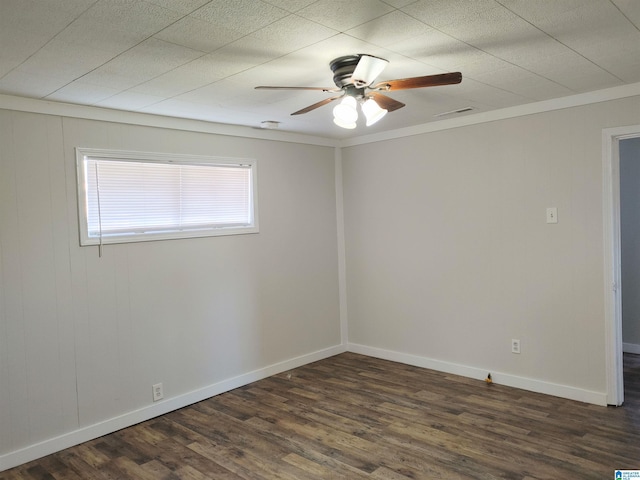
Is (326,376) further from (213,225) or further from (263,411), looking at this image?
(213,225)

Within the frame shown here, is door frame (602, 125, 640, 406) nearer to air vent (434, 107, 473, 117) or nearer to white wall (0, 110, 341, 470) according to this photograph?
air vent (434, 107, 473, 117)

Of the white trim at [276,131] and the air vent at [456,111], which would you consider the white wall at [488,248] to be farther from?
the air vent at [456,111]

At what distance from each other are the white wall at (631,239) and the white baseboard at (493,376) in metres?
1.78

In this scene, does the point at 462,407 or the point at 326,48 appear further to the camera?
the point at 462,407

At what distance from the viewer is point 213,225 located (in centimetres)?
428

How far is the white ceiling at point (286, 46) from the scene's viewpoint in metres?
1.94

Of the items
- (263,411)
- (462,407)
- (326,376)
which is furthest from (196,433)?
(462,407)

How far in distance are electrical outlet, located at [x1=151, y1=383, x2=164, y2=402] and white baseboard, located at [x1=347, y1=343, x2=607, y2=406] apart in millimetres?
2214

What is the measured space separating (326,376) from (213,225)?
1766 millimetres

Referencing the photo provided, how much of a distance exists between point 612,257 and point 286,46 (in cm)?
282

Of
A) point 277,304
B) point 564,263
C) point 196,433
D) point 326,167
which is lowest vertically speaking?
point 196,433

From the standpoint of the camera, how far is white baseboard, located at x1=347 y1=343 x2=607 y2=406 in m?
3.74

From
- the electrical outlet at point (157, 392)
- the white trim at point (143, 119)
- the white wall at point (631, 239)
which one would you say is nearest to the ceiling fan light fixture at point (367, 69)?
the white trim at point (143, 119)

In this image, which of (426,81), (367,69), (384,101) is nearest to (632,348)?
(384,101)
